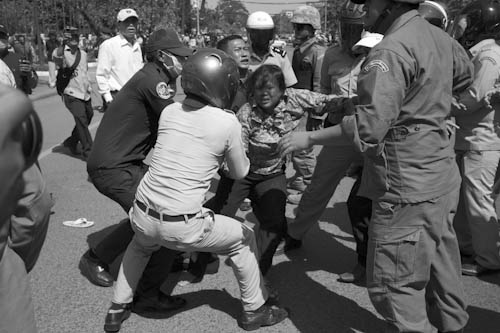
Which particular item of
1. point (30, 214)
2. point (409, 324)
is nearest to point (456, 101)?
point (409, 324)

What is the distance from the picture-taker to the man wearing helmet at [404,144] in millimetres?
2225

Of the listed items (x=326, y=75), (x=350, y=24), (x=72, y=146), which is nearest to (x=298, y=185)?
(x=326, y=75)

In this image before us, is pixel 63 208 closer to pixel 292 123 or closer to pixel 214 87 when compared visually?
pixel 292 123

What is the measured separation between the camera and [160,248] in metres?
3.34

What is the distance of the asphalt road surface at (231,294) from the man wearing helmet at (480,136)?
12.1 inches

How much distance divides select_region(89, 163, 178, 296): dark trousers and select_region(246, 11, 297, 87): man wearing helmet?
2.04 m

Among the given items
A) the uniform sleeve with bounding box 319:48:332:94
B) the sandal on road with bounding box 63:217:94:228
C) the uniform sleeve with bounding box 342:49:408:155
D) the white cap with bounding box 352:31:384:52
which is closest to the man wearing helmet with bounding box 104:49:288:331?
the uniform sleeve with bounding box 342:49:408:155

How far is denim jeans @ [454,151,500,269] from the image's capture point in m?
3.81

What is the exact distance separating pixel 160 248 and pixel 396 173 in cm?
167

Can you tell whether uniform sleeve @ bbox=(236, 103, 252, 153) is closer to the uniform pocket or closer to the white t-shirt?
the white t-shirt

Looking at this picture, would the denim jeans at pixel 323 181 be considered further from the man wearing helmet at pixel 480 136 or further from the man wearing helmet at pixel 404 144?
the man wearing helmet at pixel 404 144

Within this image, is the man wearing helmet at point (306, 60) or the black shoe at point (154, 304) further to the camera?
the man wearing helmet at point (306, 60)

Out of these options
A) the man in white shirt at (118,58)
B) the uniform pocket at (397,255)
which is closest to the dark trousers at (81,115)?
the man in white shirt at (118,58)

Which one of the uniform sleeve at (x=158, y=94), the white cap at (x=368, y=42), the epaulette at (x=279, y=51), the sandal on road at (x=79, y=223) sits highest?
the white cap at (x=368, y=42)
